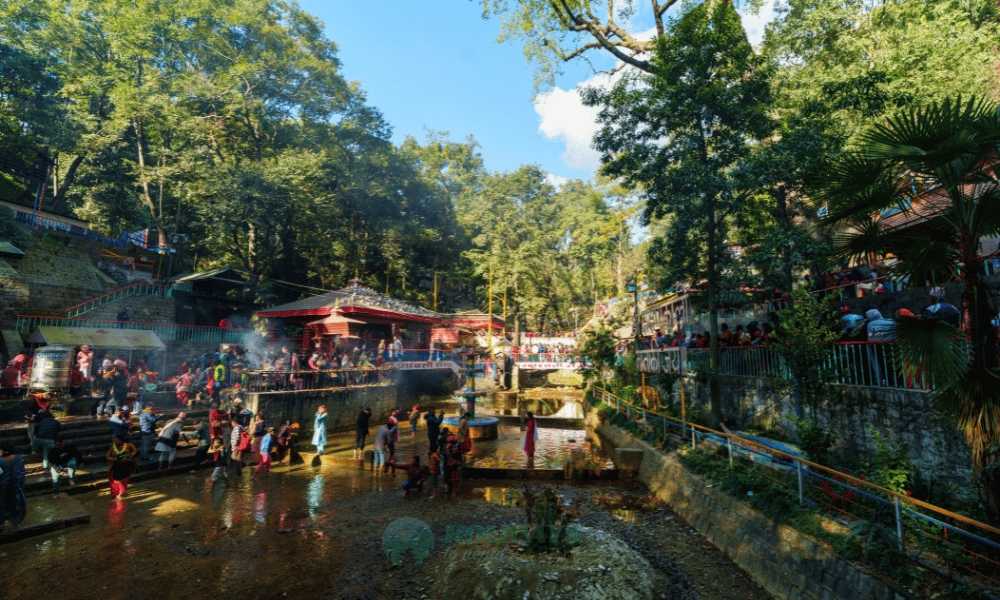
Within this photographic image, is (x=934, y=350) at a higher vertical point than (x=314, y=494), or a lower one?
higher

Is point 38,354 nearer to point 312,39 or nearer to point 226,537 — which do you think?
point 226,537

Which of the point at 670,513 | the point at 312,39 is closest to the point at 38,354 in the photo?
the point at 670,513

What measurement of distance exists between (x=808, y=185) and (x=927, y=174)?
1179 mm

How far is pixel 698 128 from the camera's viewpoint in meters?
14.3

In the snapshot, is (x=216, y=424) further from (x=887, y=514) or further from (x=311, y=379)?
(x=887, y=514)

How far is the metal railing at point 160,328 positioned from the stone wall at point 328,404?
9672mm

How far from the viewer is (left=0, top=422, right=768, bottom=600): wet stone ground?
711cm

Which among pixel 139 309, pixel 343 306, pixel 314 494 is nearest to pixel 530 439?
pixel 314 494

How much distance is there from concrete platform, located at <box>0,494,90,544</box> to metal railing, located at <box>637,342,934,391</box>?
1400 centimetres

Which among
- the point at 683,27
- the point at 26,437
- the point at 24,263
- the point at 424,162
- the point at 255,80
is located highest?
the point at 424,162

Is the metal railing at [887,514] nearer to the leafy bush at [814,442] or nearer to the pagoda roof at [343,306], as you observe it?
the leafy bush at [814,442]

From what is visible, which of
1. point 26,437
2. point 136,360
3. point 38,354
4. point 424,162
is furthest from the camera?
point 424,162

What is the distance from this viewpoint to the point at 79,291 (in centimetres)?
2431

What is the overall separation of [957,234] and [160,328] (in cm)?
3007
